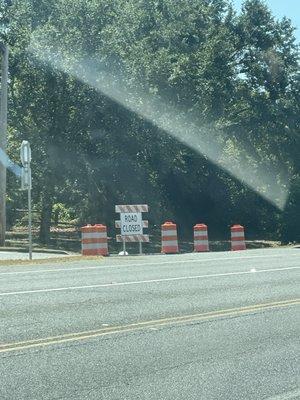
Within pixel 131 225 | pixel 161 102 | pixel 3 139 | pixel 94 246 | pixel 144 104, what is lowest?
pixel 94 246

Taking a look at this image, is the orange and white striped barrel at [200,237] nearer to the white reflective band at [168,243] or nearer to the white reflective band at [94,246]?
the white reflective band at [168,243]

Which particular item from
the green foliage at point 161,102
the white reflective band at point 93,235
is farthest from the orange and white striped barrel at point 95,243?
the green foliage at point 161,102

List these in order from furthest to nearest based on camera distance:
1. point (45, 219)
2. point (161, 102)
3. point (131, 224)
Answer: point (45, 219) < point (161, 102) < point (131, 224)

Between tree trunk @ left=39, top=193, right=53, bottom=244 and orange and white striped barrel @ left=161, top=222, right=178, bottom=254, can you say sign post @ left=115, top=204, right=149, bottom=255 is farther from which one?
tree trunk @ left=39, top=193, right=53, bottom=244

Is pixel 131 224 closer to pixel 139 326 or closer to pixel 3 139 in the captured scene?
pixel 3 139

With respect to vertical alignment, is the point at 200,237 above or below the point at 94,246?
above

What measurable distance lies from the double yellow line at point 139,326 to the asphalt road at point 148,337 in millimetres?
12

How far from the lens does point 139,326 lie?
31.2 ft

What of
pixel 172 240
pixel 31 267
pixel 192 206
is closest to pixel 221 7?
pixel 192 206

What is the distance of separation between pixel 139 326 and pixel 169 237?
1516 centimetres

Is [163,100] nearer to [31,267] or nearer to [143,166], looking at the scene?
[143,166]

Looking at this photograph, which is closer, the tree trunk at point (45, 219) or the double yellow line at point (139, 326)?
the double yellow line at point (139, 326)

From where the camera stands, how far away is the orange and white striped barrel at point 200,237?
26.6 metres

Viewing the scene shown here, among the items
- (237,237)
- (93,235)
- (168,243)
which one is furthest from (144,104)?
(93,235)
